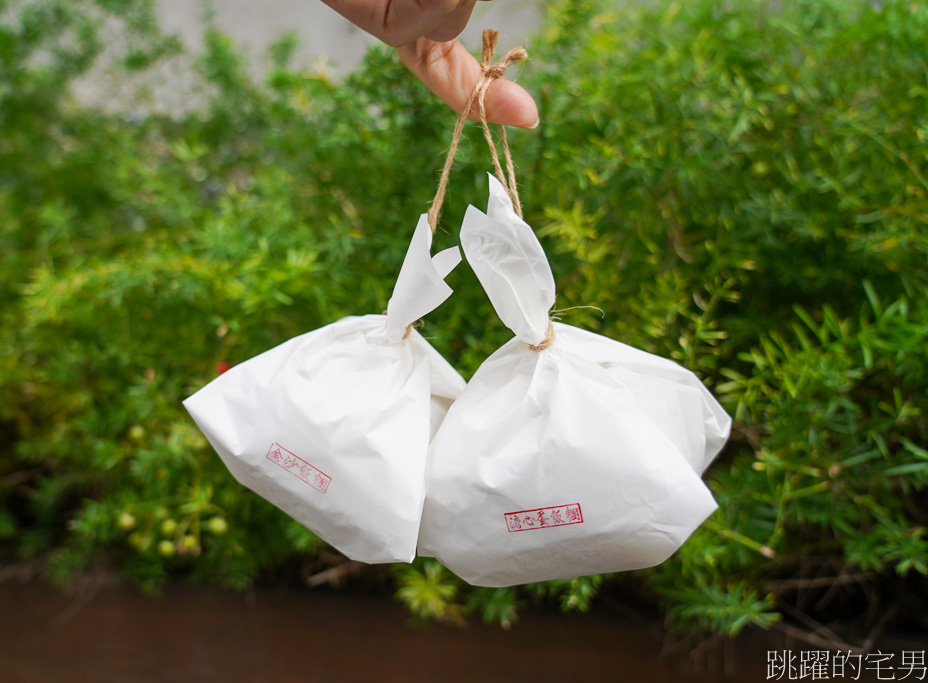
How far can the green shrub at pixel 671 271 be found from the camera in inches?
30.0

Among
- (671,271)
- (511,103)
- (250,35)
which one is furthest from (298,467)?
(250,35)

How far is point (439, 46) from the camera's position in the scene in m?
0.56

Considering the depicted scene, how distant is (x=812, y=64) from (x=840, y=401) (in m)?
0.48

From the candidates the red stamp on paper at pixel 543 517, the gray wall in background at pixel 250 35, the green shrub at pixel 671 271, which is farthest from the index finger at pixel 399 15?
the gray wall in background at pixel 250 35

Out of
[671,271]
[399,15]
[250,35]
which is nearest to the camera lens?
[399,15]

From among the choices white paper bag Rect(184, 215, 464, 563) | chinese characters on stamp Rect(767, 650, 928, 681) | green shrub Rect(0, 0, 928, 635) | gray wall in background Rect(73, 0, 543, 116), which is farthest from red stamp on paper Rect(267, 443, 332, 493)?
gray wall in background Rect(73, 0, 543, 116)

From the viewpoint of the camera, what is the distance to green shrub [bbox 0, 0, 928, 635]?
2.50 feet

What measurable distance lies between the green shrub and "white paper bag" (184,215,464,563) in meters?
0.25

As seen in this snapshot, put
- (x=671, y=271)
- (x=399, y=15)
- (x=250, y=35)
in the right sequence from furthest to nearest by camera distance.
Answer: (x=250, y=35)
(x=671, y=271)
(x=399, y=15)

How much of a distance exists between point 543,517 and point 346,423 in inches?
7.3

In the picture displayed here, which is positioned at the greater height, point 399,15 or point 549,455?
point 399,15

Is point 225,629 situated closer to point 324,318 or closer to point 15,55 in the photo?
point 324,318

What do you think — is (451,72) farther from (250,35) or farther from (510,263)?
(250,35)

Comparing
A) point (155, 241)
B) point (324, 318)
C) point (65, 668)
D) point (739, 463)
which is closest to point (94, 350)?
point (155, 241)
